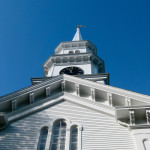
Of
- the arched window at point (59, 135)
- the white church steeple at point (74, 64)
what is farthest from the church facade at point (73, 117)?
the white church steeple at point (74, 64)

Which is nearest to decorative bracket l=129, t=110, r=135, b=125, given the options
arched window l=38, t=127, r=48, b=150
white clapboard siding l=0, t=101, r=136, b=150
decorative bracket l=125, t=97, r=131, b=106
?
white clapboard siding l=0, t=101, r=136, b=150

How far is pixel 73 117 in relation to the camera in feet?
55.3

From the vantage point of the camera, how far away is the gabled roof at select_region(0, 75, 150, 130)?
17000 millimetres

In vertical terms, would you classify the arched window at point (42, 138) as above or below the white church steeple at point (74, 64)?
below

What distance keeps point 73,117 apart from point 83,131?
1389 millimetres

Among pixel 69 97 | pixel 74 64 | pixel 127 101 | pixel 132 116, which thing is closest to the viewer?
pixel 132 116

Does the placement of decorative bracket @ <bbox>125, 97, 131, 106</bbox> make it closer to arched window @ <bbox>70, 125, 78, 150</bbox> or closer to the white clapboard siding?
the white clapboard siding

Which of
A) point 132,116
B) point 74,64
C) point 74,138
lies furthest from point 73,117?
point 74,64

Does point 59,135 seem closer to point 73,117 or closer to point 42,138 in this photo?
point 42,138

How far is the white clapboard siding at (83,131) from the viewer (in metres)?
14.7

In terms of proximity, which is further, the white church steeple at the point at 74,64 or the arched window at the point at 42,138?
the white church steeple at the point at 74,64

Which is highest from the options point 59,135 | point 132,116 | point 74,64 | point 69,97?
point 74,64

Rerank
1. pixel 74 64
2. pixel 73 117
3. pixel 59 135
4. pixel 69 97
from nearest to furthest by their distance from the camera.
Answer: pixel 59 135
pixel 73 117
pixel 69 97
pixel 74 64

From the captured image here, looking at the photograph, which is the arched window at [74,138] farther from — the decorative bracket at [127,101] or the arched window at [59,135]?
the decorative bracket at [127,101]
